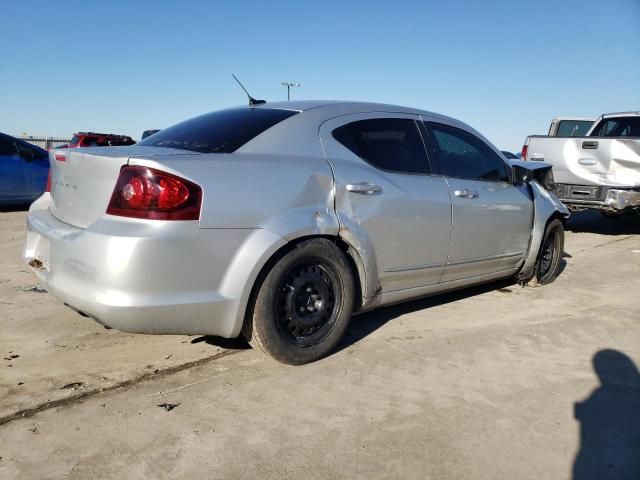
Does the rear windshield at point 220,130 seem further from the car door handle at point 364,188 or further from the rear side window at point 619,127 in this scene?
the rear side window at point 619,127

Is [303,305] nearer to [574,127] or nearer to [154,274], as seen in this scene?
[154,274]

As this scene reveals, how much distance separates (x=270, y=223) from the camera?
2812 millimetres

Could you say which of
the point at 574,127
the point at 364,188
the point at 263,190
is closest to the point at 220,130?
the point at 263,190

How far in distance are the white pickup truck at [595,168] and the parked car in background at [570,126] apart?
359 centimetres

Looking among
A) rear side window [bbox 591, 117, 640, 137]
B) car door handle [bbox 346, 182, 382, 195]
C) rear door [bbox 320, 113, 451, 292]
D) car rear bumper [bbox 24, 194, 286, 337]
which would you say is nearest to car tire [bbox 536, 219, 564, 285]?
rear door [bbox 320, 113, 451, 292]

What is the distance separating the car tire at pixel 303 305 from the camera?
9.48 feet

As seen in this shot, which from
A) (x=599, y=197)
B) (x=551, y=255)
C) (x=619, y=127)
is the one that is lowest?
(x=551, y=255)

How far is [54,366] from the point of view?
9.98 feet

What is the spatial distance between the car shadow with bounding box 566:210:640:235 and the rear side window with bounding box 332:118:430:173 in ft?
22.7

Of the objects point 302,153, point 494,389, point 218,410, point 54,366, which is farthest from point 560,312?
point 54,366

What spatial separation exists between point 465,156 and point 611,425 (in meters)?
2.29

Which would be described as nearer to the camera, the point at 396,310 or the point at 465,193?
the point at 465,193

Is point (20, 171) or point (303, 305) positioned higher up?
point (20, 171)

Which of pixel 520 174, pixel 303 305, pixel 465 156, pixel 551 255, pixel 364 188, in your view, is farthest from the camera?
pixel 551 255
